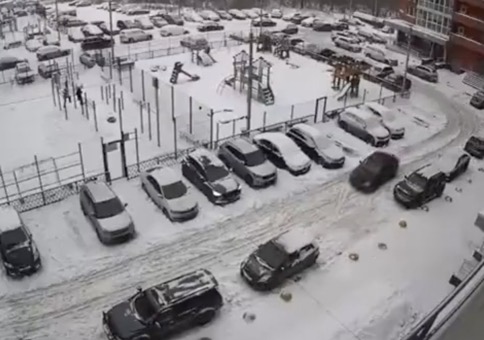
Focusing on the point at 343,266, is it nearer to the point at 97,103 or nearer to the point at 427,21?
the point at 97,103

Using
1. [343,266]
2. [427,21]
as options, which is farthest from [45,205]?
[427,21]

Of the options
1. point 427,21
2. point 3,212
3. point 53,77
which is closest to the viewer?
point 3,212

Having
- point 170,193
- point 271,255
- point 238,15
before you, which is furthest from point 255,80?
point 238,15

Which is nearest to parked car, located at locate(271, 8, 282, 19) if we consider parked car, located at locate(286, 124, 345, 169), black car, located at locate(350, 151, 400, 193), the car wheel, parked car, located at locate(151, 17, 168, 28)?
parked car, located at locate(151, 17, 168, 28)

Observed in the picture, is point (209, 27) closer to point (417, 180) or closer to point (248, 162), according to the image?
point (248, 162)

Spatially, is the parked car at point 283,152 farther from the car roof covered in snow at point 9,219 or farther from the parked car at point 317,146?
the car roof covered in snow at point 9,219

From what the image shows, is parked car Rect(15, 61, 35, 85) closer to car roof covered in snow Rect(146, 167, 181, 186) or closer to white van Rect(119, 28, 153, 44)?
white van Rect(119, 28, 153, 44)

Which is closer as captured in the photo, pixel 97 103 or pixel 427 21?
pixel 97 103
